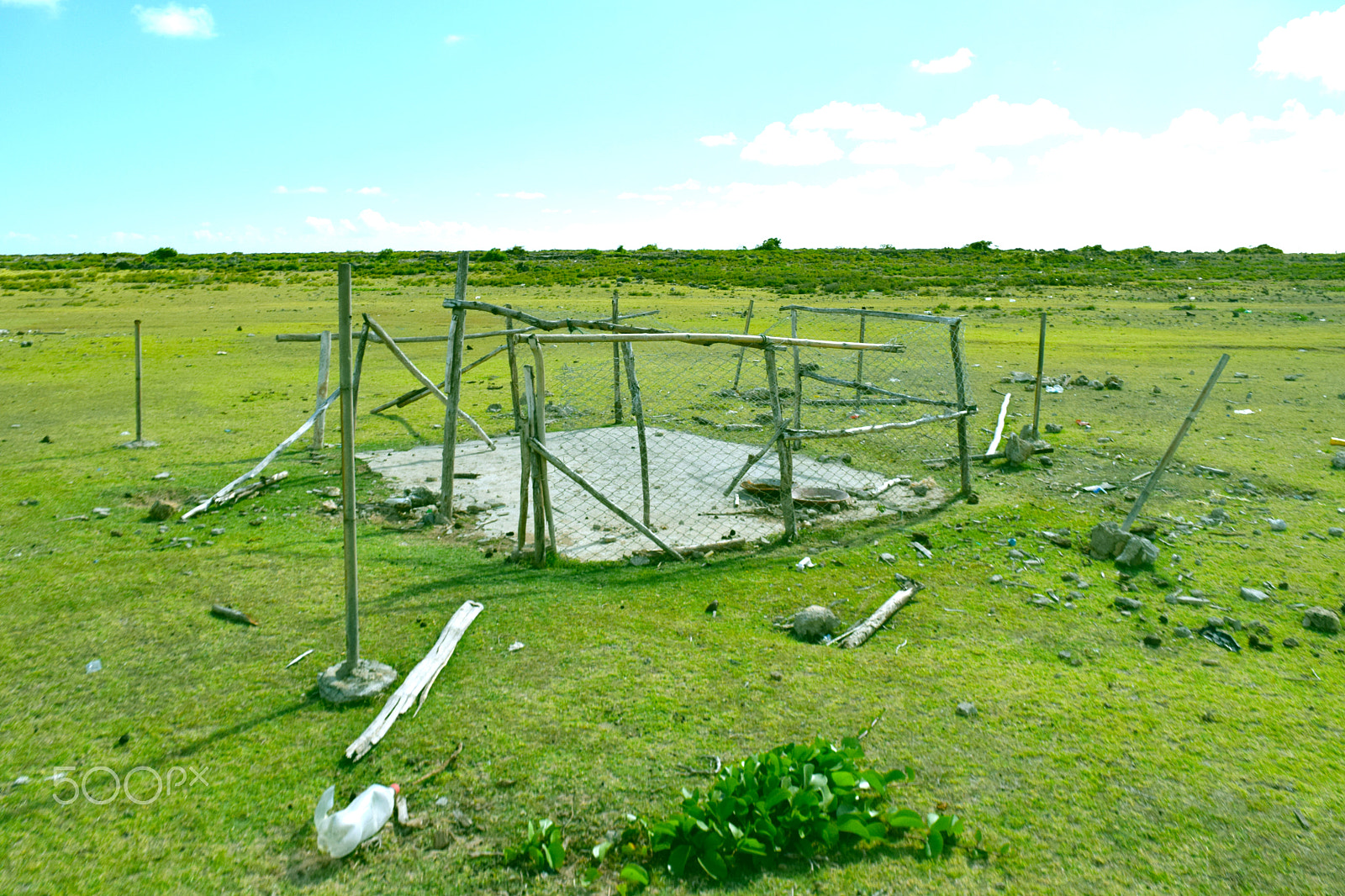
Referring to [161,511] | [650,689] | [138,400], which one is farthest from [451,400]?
[138,400]

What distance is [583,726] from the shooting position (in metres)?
3.79

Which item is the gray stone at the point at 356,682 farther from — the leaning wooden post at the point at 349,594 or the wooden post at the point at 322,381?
the wooden post at the point at 322,381

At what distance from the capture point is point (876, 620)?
196 inches

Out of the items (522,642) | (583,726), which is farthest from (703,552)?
(583,726)

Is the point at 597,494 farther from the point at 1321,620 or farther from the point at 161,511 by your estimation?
the point at 1321,620

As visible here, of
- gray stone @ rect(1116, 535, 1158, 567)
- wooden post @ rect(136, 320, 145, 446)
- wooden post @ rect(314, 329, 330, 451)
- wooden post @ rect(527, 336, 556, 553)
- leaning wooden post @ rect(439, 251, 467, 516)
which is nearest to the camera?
wooden post @ rect(527, 336, 556, 553)

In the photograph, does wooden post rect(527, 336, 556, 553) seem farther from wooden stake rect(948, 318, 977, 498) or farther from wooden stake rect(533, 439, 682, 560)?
wooden stake rect(948, 318, 977, 498)

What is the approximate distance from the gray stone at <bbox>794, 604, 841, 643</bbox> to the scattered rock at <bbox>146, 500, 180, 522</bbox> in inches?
219

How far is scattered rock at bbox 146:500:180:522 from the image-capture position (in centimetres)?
691

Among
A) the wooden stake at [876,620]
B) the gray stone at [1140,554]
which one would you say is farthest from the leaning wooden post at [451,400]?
the gray stone at [1140,554]

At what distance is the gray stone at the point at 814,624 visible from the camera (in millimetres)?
4855

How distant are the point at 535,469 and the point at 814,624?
7.35ft

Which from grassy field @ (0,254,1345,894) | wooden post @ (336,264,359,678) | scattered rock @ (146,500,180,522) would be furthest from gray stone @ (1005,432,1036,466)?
scattered rock @ (146,500,180,522)

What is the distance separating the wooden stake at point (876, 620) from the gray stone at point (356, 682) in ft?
8.42
